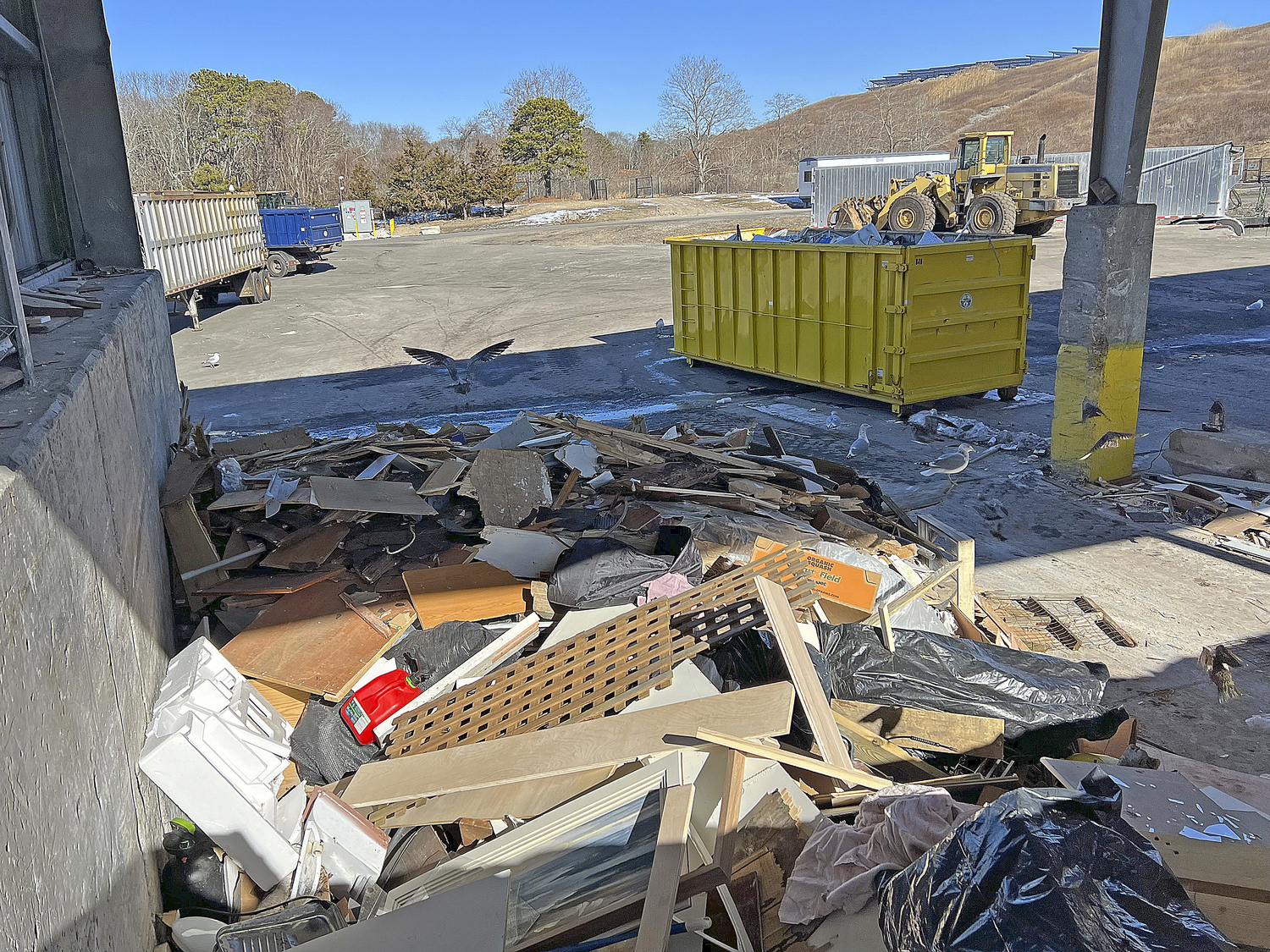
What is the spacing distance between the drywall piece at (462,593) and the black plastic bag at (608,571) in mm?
245

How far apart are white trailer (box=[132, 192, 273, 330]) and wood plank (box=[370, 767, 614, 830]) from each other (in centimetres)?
1278

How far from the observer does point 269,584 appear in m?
5.22

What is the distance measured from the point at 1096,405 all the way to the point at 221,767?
7779 millimetres

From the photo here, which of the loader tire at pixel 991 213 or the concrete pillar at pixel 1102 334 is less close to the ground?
the loader tire at pixel 991 213

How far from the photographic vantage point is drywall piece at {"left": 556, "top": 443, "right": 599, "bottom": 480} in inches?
272

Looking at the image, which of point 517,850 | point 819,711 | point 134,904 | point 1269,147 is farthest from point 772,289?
point 1269,147

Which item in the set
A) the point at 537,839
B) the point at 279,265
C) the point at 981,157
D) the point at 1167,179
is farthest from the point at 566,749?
the point at 1167,179

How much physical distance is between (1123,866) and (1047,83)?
108855 mm

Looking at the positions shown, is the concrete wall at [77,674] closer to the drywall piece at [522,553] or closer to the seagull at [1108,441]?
the drywall piece at [522,553]

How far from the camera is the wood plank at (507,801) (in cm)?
363

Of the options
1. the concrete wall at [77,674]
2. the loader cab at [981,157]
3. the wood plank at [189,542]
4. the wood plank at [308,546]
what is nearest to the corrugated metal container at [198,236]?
the wood plank at [189,542]

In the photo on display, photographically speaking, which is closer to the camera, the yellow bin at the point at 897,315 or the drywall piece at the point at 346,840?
the drywall piece at the point at 346,840

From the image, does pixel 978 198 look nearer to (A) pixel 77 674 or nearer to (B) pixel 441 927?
(B) pixel 441 927

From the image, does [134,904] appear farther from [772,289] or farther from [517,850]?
[772,289]
